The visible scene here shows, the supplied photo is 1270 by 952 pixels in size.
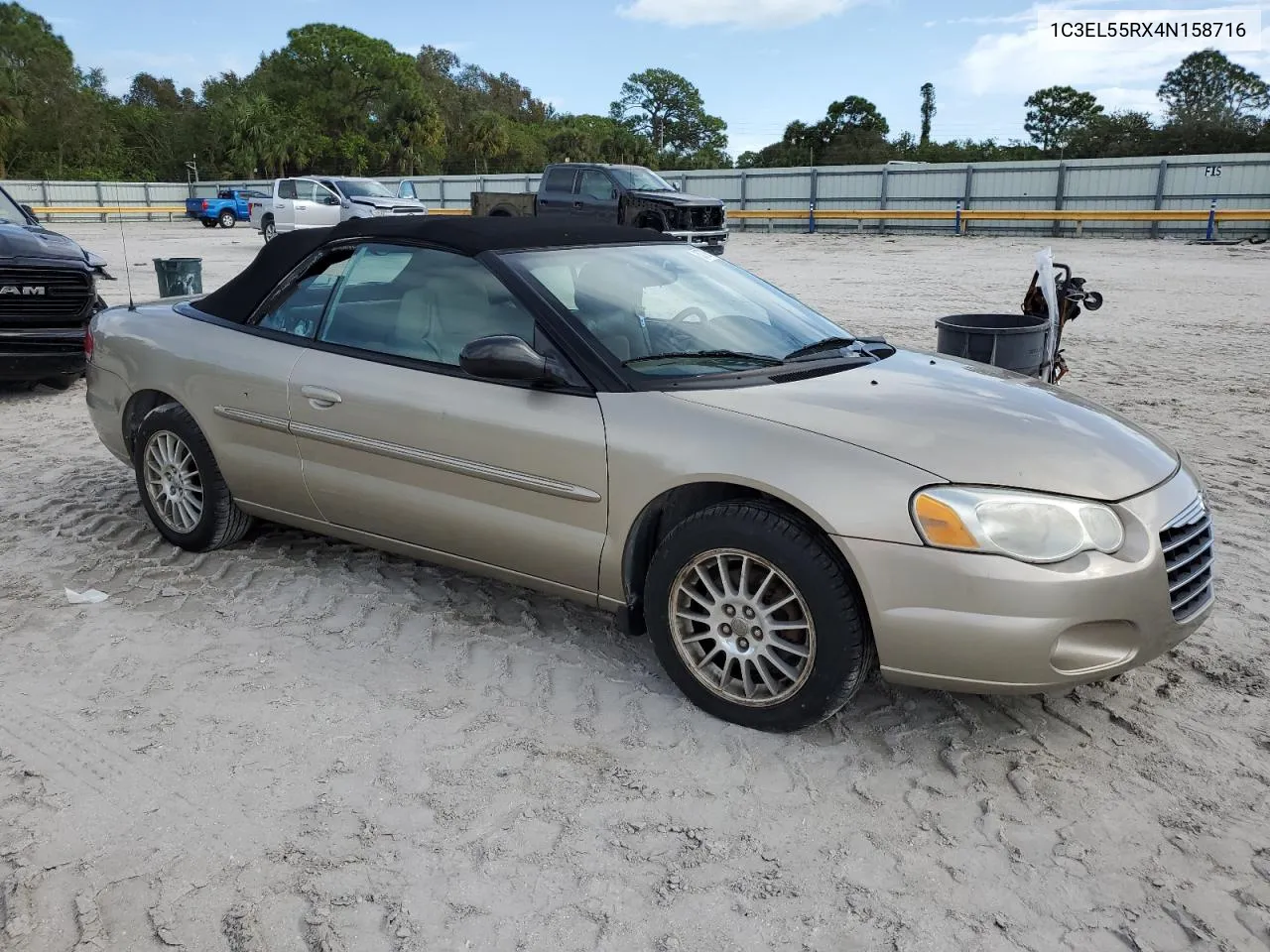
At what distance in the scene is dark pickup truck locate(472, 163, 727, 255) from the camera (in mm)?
21344

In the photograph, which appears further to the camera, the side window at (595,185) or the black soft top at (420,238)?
the side window at (595,185)

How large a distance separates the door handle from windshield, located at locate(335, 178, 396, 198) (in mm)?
22589

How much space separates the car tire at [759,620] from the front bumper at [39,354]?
267 inches

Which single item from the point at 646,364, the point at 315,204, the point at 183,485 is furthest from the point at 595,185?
the point at 646,364

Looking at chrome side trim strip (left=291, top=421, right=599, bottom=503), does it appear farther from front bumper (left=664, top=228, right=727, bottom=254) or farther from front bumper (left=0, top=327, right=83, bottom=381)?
front bumper (left=664, top=228, right=727, bottom=254)

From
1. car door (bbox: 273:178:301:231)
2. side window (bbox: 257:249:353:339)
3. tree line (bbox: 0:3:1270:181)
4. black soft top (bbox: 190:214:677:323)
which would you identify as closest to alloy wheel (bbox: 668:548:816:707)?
black soft top (bbox: 190:214:677:323)

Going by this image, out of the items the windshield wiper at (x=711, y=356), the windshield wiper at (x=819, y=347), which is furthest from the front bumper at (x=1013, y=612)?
the windshield wiper at (x=819, y=347)

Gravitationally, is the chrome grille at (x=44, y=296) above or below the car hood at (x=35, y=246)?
below

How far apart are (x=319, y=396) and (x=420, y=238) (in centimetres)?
73

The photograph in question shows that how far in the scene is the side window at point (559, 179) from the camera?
72.5 ft

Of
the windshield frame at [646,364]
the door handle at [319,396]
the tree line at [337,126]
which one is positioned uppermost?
the tree line at [337,126]

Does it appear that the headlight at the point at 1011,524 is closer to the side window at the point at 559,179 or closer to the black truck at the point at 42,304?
the black truck at the point at 42,304

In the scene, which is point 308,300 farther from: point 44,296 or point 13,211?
point 13,211

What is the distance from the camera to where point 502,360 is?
11.1ft
